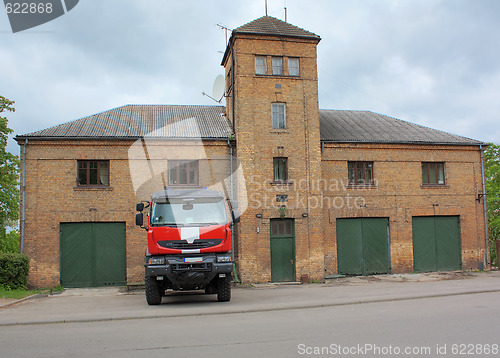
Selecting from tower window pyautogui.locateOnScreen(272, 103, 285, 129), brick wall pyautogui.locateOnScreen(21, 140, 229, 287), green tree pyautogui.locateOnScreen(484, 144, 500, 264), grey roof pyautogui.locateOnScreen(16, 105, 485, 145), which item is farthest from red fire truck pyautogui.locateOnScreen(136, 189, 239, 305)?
green tree pyautogui.locateOnScreen(484, 144, 500, 264)

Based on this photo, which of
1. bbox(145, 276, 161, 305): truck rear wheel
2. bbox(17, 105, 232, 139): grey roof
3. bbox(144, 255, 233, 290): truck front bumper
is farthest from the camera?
bbox(17, 105, 232, 139): grey roof

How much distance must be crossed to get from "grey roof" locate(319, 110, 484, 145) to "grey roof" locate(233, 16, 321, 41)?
449 centimetres

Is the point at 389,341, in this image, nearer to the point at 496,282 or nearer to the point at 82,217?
the point at 496,282

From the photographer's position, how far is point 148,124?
21.1 m

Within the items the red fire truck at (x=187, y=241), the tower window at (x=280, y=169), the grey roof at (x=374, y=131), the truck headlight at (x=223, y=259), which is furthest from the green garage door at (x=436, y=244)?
the truck headlight at (x=223, y=259)

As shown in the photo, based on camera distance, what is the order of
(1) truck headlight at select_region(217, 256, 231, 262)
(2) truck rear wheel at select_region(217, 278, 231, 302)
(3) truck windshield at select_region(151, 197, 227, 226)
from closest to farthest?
(1) truck headlight at select_region(217, 256, 231, 262), (3) truck windshield at select_region(151, 197, 227, 226), (2) truck rear wheel at select_region(217, 278, 231, 302)

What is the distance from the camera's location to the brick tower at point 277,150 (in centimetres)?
1991

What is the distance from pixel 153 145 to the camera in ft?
65.3

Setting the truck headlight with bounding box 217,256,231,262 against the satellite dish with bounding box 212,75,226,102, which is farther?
the satellite dish with bounding box 212,75,226,102

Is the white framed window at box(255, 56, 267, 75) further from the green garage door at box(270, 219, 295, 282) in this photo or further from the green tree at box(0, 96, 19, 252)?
the green tree at box(0, 96, 19, 252)

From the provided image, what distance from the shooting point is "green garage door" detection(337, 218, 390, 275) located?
69.6 ft

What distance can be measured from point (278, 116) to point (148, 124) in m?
5.88

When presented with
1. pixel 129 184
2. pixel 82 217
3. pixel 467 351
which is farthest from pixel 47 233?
pixel 467 351

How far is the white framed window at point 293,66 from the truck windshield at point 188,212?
390 inches
